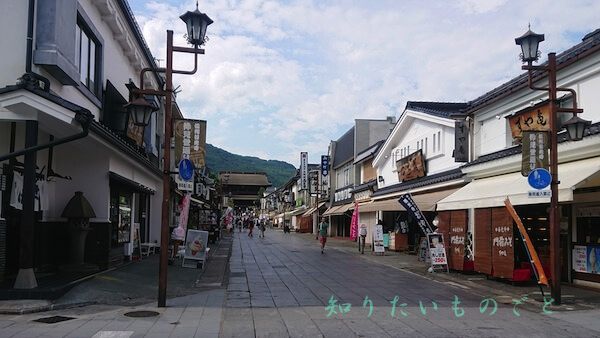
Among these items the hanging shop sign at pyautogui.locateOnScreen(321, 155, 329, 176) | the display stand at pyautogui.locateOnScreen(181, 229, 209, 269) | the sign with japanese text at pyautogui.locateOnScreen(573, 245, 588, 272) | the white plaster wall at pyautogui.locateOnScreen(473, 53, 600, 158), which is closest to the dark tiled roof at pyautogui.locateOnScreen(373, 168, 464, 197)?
the white plaster wall at pyautogui.locateOnScreen(473, 53, 600, 158)

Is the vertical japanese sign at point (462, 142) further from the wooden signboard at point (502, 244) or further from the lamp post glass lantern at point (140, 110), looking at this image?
the lamp post glass lantern at point (140, 110)

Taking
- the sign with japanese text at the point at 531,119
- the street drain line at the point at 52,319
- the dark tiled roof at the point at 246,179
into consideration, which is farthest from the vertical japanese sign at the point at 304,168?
the street drain line at the point at 52,319

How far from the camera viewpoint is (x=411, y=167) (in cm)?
2750

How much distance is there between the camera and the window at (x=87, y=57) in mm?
13977

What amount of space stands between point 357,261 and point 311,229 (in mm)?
42064

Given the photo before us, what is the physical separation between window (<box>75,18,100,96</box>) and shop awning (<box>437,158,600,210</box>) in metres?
11.6

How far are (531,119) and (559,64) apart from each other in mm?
2091

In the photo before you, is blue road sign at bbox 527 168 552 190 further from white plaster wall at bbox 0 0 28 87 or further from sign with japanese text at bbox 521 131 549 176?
white plaster wall at bbox 0 0 28 87

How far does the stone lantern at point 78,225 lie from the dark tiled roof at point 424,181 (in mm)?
13091

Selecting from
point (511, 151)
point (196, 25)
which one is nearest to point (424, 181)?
point (511, 151)

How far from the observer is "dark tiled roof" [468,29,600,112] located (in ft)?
43.5

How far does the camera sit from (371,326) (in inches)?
358

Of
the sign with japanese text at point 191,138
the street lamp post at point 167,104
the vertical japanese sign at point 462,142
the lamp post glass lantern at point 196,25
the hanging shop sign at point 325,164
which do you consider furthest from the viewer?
the hanging shop sign at point 325,164

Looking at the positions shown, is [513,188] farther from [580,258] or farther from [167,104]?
[167,104]
